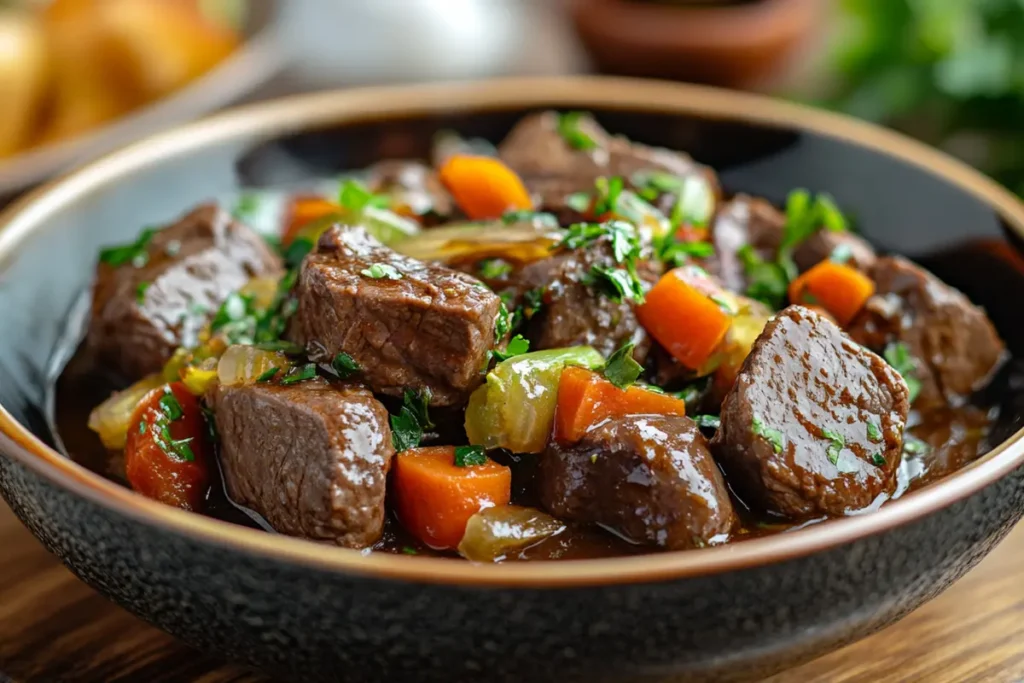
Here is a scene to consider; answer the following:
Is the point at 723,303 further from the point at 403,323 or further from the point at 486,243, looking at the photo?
the point at 403,323

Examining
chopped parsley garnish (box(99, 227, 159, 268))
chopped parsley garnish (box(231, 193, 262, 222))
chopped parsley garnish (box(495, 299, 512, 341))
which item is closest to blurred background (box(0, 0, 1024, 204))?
chopped parsley garnish (box(231, 193, 262, 222))

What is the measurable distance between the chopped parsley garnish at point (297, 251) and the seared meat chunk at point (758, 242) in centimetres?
125

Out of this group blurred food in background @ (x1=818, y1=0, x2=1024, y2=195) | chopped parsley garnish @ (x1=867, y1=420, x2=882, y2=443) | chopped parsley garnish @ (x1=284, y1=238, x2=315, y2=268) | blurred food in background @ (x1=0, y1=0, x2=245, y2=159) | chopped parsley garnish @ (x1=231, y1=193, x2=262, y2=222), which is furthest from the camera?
blurred food in background @ (x1=818, y1=0, x2=1024, y2=195)

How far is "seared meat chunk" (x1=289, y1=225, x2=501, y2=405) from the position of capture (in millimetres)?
2742

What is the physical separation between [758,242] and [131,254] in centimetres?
200

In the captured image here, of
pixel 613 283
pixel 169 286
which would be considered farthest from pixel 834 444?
pixel 169 286

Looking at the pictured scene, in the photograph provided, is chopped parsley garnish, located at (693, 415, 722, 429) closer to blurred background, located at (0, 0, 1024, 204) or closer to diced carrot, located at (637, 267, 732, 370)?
diced carrot, located at (637, 267, 732, 370)

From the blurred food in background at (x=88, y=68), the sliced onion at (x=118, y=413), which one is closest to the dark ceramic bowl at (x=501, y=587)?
the sliced onion at (x=118, y=413)

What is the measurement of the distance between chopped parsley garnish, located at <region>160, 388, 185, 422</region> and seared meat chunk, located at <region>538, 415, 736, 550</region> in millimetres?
954

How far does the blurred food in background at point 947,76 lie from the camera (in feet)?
20.0

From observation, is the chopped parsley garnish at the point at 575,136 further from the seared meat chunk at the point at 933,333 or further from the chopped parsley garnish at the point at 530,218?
the seared meat chunk at the point at 933,333

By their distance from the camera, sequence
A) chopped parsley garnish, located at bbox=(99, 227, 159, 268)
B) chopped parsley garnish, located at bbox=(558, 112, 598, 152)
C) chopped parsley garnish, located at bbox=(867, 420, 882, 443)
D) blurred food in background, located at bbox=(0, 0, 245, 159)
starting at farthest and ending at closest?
blurred food in background, located at bbox=(0, 0, 245, 159)
chopped parsley garnish, located at bbox=(558, 112, 598, 152)
chopped parsley garnish, located at bbox=(99, 227, 159, 268)
chopped parsley garnish, located at bbox=(867, 420, 882, 443)

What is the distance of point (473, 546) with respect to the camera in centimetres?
262

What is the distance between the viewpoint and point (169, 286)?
337 centimetres
